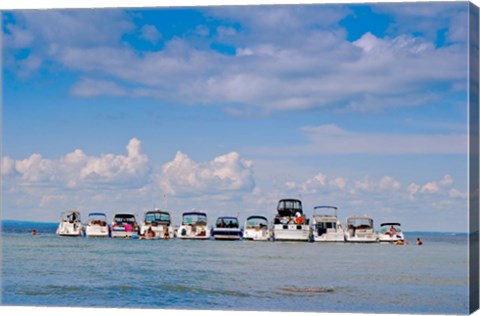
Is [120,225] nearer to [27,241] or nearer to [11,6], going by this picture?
[27,241]

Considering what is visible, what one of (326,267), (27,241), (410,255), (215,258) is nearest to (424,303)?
(326,267)

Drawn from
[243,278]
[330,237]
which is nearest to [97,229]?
[330,237]

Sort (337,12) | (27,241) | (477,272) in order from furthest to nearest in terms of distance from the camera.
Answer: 1. (27,241)
2. (337,12)
3. (477,272)

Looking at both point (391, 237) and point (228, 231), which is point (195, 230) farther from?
point (391, 237)

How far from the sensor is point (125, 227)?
133ft

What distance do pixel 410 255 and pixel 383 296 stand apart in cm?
1342

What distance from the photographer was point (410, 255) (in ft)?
105

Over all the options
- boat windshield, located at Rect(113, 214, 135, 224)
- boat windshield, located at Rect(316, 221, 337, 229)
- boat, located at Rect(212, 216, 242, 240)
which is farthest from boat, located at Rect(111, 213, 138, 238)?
boat windshield, located at Rect(316, 221, 337, 229)

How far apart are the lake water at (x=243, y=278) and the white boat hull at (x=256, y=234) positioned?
600 centimetres

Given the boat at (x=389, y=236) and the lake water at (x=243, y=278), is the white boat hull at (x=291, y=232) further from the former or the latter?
the lake water at (x=243, y=278)

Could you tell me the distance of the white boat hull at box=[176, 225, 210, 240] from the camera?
39844 mm

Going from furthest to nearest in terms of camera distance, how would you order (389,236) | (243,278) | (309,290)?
(389,236)
(243,278)
(309,290)

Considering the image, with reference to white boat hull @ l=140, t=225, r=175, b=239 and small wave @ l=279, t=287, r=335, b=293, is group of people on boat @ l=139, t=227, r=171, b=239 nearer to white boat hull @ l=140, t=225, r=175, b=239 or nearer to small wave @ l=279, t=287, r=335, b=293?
white boat hull @ l=140, t=225, r=175, b=239

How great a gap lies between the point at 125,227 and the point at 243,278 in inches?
740
